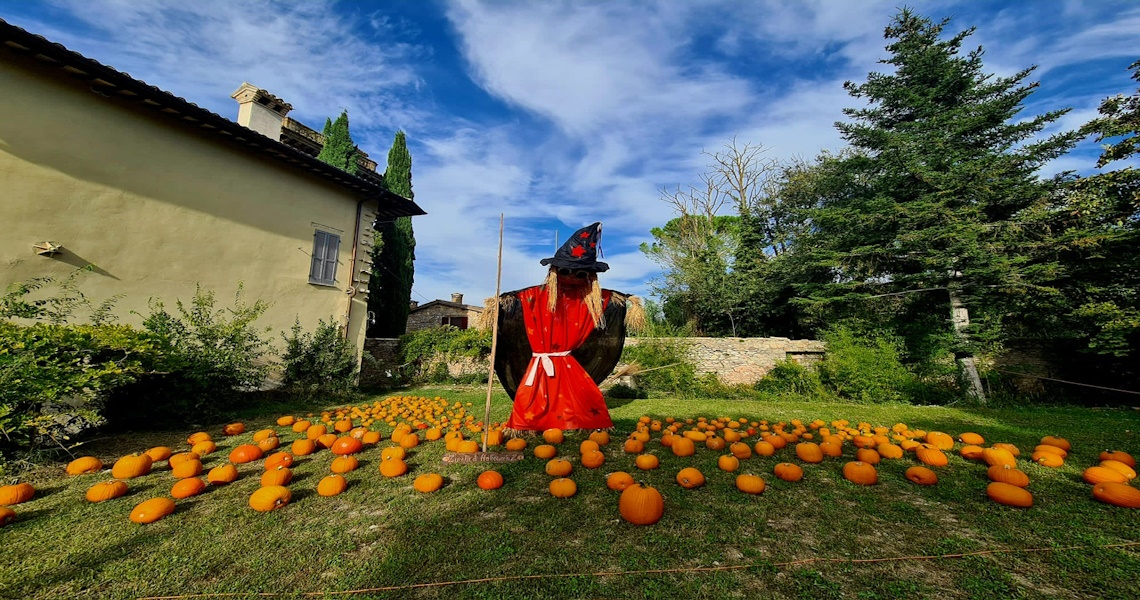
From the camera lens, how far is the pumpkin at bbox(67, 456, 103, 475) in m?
3.47

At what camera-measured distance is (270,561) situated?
2053mm

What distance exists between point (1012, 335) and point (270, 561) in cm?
Result: 1569

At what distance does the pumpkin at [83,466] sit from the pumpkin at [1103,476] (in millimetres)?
7948

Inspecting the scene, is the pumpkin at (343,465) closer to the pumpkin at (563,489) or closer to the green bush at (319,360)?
the pumpkin at (563,489)

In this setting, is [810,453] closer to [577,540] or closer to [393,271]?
[577,540]

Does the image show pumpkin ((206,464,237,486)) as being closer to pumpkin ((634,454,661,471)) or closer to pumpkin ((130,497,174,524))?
pumpkin ((130,497,174,524))

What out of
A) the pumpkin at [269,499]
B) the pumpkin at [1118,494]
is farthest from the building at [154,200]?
the pumpkin at [1118,494]

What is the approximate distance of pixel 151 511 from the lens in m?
2.50

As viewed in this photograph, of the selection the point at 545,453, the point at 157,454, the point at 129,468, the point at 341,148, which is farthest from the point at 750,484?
the point at 341,148

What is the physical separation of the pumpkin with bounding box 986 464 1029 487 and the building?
10617 mm

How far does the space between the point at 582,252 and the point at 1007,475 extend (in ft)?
13.4

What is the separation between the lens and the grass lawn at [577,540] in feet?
6.02

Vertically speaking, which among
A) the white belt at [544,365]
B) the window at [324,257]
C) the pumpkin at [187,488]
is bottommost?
the pumpkin at [187,488]

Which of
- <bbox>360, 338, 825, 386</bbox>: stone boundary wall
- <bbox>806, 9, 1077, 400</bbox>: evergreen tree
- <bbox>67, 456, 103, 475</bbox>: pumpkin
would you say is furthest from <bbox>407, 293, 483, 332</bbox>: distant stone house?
<bbox>67, 456, 103, 475</bbox>: pumpkin
